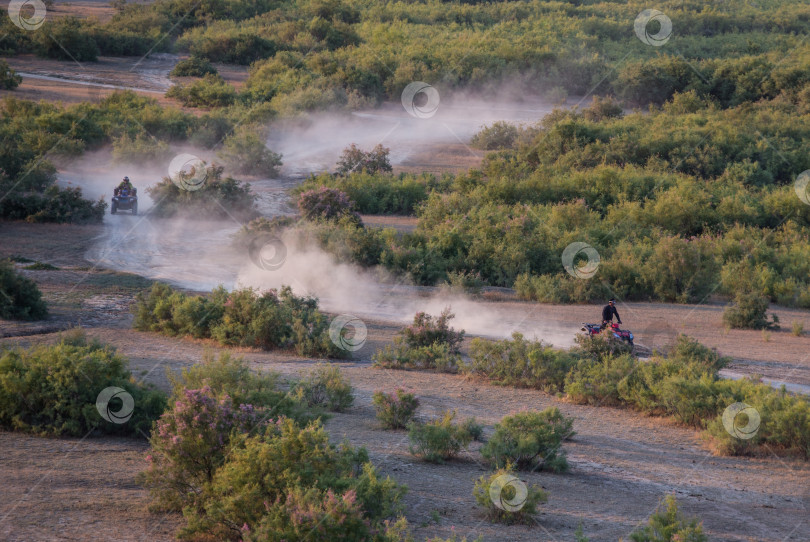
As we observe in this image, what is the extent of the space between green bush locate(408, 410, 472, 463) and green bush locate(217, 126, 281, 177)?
2196 cm

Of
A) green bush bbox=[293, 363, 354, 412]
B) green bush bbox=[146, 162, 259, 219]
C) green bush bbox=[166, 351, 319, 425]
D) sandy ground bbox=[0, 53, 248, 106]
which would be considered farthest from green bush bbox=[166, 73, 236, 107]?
green bush bbox=[166, 351, 319, 425]

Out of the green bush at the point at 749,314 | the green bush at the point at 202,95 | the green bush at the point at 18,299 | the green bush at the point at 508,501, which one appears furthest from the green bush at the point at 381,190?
the green bush at the point at 508,501

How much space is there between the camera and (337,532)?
18.0ft

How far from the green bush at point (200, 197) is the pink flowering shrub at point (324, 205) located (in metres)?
2.76

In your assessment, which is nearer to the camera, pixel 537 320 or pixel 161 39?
pixel 537 320

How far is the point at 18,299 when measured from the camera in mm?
13586

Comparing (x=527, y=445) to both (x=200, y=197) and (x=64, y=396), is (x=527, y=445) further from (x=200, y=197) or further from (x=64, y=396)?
(x=200, y=197)

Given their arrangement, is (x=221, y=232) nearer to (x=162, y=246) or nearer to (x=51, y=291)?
(x=162, y=246)

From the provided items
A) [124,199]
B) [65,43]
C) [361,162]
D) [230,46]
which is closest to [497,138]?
[361,162]

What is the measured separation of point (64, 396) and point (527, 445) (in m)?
4.52

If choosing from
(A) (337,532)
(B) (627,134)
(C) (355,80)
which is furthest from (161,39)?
(A) (337,532)

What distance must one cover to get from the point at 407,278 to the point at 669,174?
43.2ft

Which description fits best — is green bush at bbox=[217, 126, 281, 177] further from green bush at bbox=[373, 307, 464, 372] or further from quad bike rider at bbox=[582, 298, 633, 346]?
quad bike rider at bbox=[582, 298, 633, 346]

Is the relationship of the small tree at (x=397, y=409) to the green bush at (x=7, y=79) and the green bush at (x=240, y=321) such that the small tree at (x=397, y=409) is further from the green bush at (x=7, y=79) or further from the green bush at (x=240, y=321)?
the green bush at (x=7, y=79)
